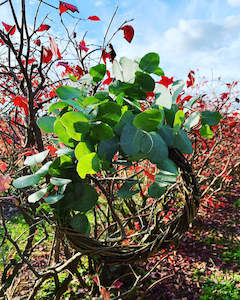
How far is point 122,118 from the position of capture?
1.98 feet

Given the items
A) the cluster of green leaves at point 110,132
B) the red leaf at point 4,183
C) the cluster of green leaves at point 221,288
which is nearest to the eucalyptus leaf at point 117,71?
the cluster of green leaves at point 110,132

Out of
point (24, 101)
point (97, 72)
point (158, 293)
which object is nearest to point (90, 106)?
point (97, 72)

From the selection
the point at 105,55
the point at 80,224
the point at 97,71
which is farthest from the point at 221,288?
the point at 97,71

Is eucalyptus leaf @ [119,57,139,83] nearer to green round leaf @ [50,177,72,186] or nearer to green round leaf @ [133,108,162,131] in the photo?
green round leaf @ [133,108,162,131]

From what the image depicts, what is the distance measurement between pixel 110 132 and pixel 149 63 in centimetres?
25

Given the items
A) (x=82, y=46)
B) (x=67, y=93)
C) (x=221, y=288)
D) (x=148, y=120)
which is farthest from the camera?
(x=221, y=288)

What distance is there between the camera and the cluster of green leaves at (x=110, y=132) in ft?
1.91

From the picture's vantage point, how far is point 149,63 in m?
0.69

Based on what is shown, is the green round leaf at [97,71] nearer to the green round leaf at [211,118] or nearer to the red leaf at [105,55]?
the green round leaf at [211,118]

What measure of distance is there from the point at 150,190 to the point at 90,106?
0.31 meters

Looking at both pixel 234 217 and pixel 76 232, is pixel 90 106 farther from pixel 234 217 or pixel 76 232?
pixel 234 217

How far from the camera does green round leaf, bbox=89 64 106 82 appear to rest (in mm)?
713

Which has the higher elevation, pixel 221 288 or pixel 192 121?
pixel 192 121

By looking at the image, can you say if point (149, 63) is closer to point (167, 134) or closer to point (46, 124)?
point (167, 134)
